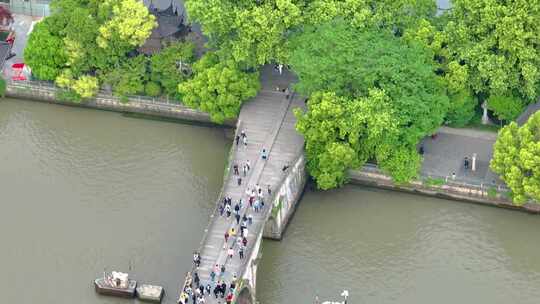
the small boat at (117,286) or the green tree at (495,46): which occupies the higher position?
the green tree at (495,46)

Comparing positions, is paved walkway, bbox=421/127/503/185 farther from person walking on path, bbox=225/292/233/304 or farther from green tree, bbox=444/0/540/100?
person walking on path, bbox=225/292/233/304

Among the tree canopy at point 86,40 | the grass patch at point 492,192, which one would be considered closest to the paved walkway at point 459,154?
the grass patch at point 492,192

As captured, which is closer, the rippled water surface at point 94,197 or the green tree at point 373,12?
the rippled water surface at point 94,197

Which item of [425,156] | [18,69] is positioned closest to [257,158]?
[425,156]

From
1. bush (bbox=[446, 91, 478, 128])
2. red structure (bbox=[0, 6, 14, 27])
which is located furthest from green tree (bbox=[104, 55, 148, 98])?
bush (bbox=[446, 91, 478, 128])

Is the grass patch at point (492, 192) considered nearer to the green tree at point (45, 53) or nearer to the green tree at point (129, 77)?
the green tree at point (129, 77)

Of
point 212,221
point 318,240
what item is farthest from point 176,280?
point 318,240
